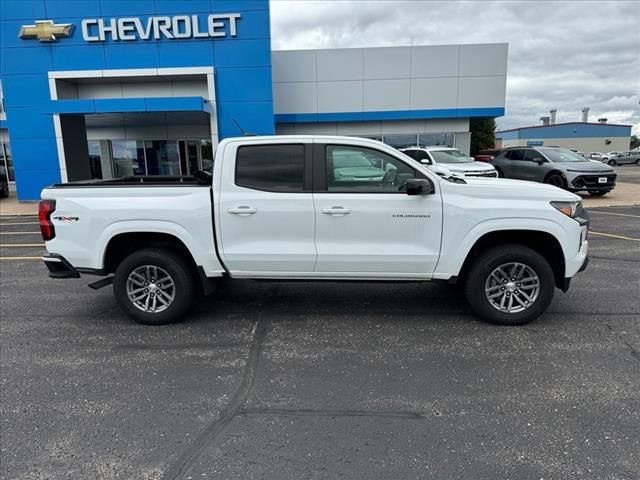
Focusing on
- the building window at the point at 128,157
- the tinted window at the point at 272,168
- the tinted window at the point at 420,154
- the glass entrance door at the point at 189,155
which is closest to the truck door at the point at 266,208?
the tinted window at the point at 272,168

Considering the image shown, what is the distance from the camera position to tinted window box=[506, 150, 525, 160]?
1738 cm

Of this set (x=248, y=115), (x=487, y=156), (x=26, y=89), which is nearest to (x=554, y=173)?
(x=487, y=156)

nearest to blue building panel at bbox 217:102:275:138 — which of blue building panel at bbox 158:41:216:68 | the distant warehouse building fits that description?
blue building panel at bbox 158:41:216:68

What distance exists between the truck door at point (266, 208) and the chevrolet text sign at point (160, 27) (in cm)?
1430

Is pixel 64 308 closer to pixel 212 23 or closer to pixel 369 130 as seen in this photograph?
pixel 212 23

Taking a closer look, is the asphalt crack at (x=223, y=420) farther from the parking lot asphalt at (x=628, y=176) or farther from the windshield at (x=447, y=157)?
the parking lot asphalt at (x=628, y=176)

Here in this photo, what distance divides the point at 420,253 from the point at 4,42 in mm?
19565

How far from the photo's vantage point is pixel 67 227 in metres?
4.71

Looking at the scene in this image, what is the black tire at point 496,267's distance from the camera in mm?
4504

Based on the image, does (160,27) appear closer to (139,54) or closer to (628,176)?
(139,54)

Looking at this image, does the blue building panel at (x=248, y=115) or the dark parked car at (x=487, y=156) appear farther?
the dark parked car at (x=487, y=156)

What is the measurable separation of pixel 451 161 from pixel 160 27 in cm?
1167

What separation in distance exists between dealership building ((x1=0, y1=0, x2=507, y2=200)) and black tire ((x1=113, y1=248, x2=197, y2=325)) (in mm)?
12913

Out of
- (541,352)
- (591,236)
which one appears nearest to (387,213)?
(541,352)
